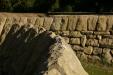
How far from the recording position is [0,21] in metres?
8.27

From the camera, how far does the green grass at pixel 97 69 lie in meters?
6.92

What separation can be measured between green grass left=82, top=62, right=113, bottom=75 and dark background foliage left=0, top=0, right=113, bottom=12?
7.02 metres

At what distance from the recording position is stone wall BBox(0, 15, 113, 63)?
7703 millimetres

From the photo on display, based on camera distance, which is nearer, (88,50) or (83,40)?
(88,50)

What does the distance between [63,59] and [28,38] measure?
2.00 m

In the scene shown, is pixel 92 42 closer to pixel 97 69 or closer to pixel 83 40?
pixel 83 40

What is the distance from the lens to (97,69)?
7199 mm

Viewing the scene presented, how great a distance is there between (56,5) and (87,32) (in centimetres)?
734

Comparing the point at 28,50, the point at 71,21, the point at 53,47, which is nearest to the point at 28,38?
the point at 28,50

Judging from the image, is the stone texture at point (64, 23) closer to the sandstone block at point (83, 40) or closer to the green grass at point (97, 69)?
the sandstone block at point (83, 40)

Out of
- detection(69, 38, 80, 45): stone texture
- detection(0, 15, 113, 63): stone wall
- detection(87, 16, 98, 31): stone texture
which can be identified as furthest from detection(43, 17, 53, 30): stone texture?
detection(87, 16, 98, 31): stone texture

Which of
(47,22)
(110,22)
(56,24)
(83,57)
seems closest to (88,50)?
(83,57)

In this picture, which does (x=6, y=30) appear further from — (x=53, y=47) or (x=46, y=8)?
(x=46, y=8)

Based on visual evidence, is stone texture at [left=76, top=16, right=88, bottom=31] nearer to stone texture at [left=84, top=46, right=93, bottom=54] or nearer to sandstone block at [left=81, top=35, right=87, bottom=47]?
sandstone block at [left=81, top=35, right=87, bottom=47]
